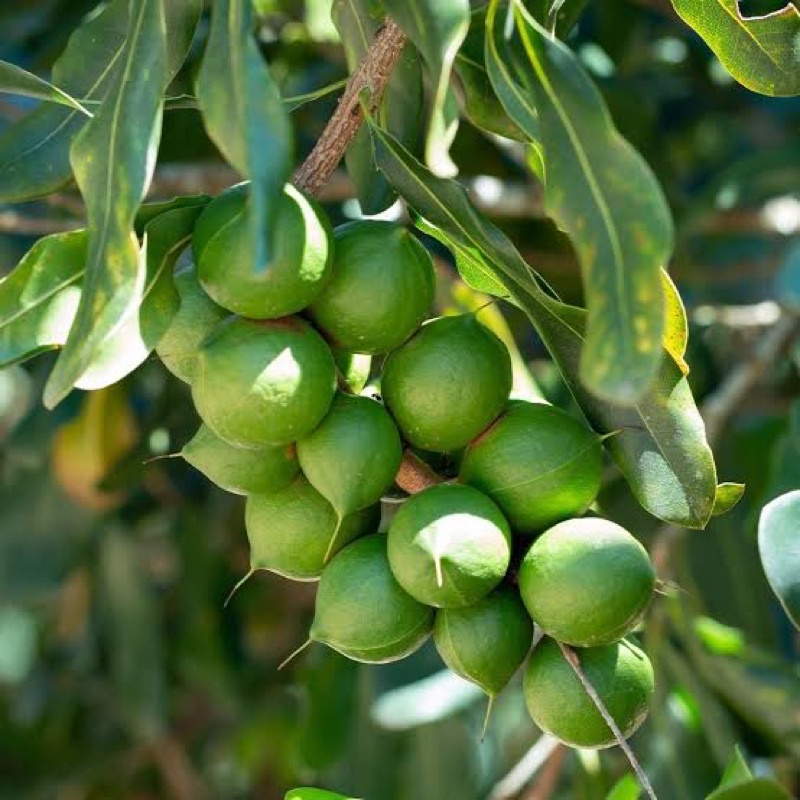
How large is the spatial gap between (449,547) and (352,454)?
0.10m

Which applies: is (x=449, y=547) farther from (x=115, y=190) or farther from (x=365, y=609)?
(x=115, y=190)

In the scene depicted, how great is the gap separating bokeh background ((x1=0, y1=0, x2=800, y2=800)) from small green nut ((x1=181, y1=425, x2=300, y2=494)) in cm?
54

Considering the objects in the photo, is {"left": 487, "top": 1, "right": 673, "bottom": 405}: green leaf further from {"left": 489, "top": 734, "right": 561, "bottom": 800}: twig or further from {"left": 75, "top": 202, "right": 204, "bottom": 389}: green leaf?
{"left": 489, "top": 734, "right": 561, "bottom": 800}: twig

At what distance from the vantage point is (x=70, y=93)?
1.24m

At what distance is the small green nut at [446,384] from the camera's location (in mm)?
1000

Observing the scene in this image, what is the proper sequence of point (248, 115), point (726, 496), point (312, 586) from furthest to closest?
point (312, 586), point (726, 496), point (248, 115)

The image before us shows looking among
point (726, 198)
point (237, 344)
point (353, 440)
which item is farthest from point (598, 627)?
point (726, 198)

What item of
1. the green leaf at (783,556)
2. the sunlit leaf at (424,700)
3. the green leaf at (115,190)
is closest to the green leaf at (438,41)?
the green leaf at (115,190)

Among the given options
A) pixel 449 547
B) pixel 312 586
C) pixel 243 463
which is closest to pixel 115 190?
pixel 243 463

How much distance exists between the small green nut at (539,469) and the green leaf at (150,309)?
0.26 m

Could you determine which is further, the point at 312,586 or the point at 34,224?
the point at 312,586

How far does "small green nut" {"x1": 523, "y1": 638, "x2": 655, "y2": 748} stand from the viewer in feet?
3.23

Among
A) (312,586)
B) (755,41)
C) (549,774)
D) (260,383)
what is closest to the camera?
(260,383)

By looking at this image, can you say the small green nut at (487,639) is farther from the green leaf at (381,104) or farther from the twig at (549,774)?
the twig at (549,774)
